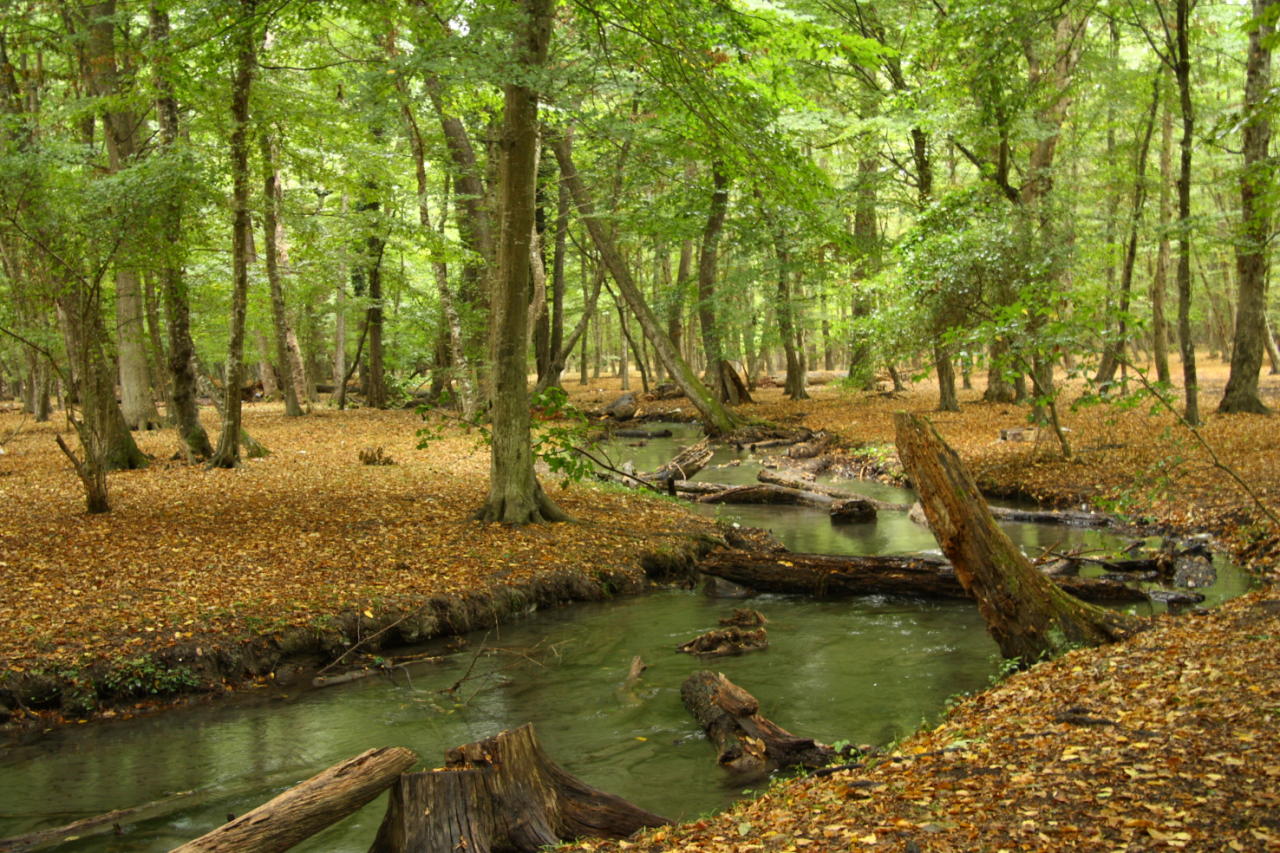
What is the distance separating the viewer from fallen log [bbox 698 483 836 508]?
1429 cm

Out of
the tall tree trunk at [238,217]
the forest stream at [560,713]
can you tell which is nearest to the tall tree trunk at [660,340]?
the tall tree trunk at [238,217]

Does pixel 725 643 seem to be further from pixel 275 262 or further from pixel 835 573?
pixel 275 262

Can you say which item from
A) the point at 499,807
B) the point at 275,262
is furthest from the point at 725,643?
the point at 275,262

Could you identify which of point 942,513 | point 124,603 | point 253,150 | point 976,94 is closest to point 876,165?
point 976,94

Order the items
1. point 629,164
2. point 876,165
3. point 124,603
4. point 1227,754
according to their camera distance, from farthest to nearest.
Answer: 1. point 876,165
2. point 629,164
3. point 124,603
4. point 1227,754

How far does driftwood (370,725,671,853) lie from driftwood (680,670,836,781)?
1.11 m

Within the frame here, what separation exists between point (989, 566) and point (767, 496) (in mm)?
8057

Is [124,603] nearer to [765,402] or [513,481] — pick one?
[513,481]

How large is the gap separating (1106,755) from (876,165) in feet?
81.0

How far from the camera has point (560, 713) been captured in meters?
6.78

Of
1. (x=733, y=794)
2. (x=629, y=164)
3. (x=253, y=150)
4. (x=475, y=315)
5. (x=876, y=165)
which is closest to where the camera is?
(x=733, y=794)

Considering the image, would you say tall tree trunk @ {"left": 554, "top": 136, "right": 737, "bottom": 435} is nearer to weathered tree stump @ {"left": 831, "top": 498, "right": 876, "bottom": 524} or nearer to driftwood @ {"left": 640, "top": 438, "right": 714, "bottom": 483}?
driftwood @ {"left": 640, "top": 438, "right": 714, "bottom": 483}

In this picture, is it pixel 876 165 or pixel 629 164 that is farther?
pixel 876 165

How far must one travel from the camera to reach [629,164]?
20000mm
